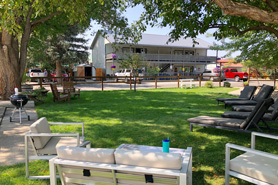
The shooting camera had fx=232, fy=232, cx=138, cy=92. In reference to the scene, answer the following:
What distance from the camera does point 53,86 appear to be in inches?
459

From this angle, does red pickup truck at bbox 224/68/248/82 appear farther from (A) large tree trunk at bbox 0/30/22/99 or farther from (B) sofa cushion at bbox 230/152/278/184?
(B) sofa cushion at bbox 230/152/278/184

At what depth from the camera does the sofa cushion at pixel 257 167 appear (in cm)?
289

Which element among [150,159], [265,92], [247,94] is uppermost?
[265,92]

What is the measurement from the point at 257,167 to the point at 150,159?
→ 1660 millimetres

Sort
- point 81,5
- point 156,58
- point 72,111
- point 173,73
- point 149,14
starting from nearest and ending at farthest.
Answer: point 81,5
point 149,14
point 72,111
point 156,58
point 173,73

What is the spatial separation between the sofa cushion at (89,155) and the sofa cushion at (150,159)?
9 cm

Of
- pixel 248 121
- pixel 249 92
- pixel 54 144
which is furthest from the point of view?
pixel 249 92

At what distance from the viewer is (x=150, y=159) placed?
7.89 feet

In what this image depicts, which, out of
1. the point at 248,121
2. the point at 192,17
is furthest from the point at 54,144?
the point at 192,17

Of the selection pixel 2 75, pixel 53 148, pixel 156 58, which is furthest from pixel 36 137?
pixel 156 58

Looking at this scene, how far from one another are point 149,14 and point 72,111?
4.99 metres

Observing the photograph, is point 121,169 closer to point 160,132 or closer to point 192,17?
point 160,132

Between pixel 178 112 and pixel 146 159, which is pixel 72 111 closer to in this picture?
pixel 178 112

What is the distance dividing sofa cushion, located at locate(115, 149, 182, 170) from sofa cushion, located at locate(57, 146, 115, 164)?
0.29 ft
